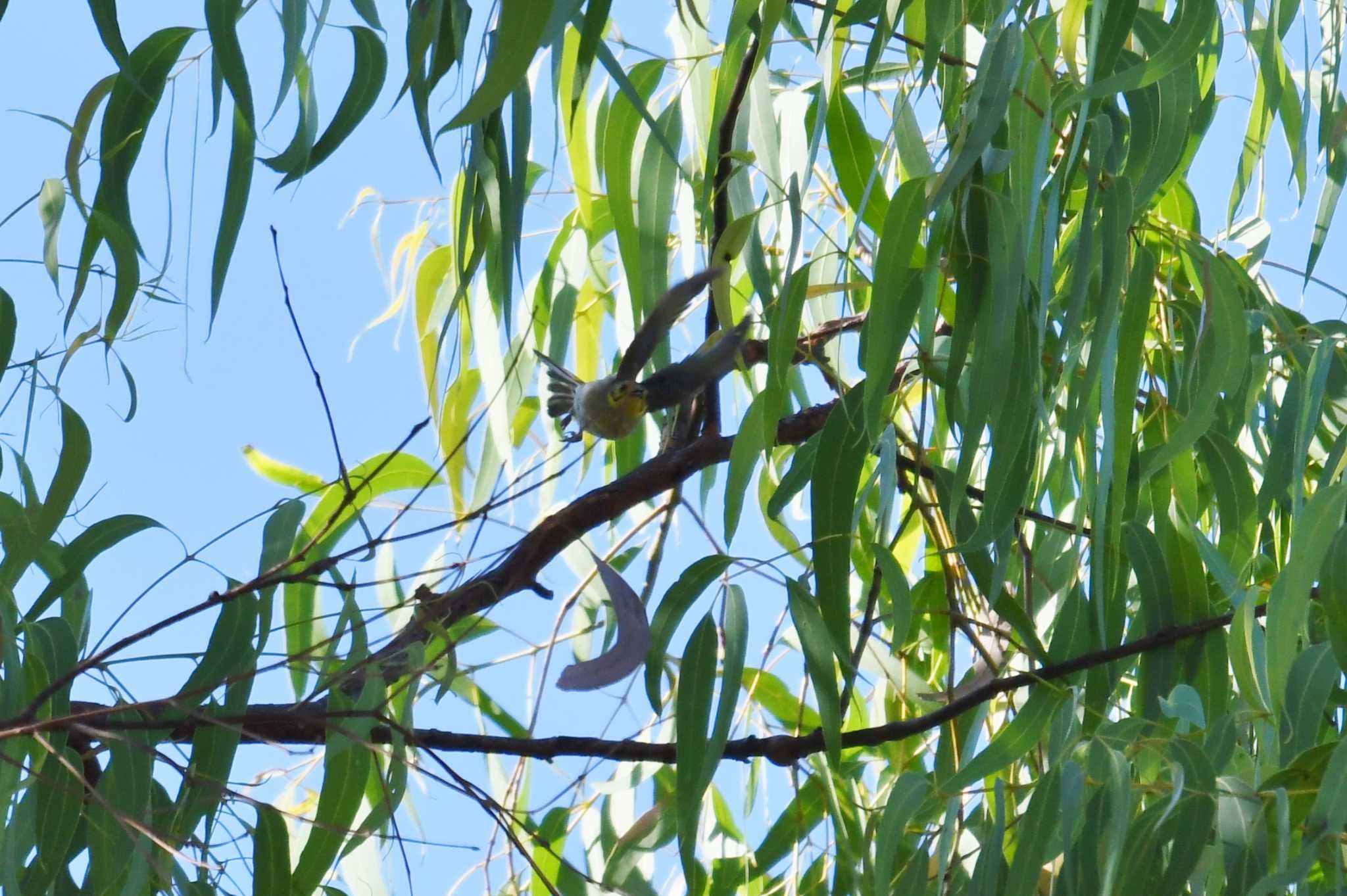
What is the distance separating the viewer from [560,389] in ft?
4.42

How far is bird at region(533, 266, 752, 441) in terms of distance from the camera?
1.05 meters

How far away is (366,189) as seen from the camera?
5.27 feet

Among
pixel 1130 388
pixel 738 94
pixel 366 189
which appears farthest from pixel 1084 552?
pixel 366 189

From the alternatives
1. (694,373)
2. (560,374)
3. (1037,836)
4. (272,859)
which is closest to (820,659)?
(1037,836)

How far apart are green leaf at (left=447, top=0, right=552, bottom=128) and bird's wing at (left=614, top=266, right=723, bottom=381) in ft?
1.25

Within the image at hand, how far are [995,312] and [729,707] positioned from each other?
296 millimetres

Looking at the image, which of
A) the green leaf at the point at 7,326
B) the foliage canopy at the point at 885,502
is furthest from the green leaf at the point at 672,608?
the green leaf at the point at 7,326

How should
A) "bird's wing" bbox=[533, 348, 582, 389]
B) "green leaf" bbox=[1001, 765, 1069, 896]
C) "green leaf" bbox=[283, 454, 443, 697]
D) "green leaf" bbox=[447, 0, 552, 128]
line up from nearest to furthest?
"green leaf" bbox=[447, 0, 552, 128]
"green leaf" bbox=[1001, 765, 1069, 896]
"green leaf" bbox=[283, 454, 443, 697]
"bird's wing" bbox=[533, 348, 582, 389]

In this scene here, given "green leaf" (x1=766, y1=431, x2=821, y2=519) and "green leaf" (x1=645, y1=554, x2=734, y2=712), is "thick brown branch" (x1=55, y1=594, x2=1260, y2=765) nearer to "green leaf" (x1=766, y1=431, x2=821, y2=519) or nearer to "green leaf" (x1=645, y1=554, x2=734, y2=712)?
"green leaf" (x1=645, y1=554, x2=734, y2=712)

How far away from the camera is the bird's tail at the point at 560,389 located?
1.31 metres

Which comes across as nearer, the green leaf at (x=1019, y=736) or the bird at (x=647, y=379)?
the green leaf at (x=1019, y=736)

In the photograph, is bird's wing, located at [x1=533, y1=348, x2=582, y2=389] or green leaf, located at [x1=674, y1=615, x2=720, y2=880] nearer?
green leaf, located at [x1=674, y1=615, x2=720, y2=880]

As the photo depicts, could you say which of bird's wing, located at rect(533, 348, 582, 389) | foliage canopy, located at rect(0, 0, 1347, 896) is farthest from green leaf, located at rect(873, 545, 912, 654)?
bird's wing, located at rect(533, 348, 582, 389)

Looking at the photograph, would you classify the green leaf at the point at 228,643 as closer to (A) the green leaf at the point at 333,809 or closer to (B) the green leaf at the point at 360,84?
(A) the green leaf at the point at 333,809
